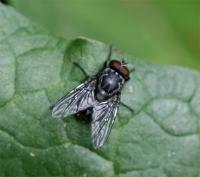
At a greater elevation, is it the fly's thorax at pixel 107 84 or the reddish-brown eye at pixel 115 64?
the reddish-brown eye at pixel 115 64

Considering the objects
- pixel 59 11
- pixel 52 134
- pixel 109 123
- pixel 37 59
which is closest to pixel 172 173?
pixel 109 123

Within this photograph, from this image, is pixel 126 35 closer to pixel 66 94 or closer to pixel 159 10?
pixel 159 10

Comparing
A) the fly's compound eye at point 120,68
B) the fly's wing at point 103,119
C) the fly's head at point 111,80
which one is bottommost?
the fly's wing at point 103,119

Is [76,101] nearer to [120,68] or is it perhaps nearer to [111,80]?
[111,80]

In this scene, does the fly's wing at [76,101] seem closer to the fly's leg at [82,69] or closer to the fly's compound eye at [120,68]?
the fly's leg at [82,69]

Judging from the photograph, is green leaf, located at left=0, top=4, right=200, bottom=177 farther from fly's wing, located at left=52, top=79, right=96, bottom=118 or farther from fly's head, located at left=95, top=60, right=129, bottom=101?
fly's head, located at left=95, top=60, right=129, bottom=101

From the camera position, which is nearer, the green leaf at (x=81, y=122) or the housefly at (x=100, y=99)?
the green leaf at (x=81, y=122)

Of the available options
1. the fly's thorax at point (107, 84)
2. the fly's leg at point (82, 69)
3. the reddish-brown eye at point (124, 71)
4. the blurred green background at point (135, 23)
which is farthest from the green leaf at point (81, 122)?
the blurred green background at point (135, 23)
